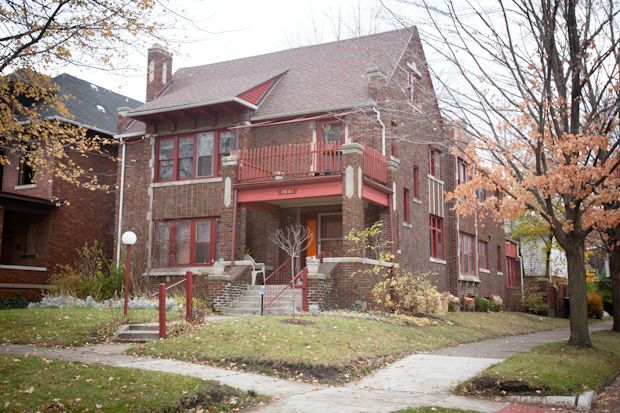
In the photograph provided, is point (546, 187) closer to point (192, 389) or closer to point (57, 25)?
point (192, 389)

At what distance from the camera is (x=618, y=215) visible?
1137 cm

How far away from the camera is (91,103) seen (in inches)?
1005

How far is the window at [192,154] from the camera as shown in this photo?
815 inches

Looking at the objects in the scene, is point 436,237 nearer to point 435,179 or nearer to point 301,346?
point 435,179

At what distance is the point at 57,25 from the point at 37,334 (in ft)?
21.1

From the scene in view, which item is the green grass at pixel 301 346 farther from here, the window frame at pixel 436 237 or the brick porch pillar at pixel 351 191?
the window frame at pixel 436 237

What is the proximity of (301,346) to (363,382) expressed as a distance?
5.16ft

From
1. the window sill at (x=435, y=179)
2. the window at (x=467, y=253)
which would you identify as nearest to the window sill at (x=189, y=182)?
the window sill at (x=435, y=179)

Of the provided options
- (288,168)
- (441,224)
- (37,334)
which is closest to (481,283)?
(441,224)

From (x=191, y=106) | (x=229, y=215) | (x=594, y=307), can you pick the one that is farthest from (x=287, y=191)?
(x=594, y=307)

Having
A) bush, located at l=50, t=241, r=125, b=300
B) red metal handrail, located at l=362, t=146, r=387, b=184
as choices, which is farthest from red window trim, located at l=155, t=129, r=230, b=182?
red metal handrail, located at l=362, t=146, r=387, b=184

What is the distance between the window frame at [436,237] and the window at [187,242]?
9002 mm

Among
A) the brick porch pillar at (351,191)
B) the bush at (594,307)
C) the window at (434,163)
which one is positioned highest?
the window at (434,163)

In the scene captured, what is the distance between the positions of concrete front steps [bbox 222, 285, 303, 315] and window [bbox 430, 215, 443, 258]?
917 cm
